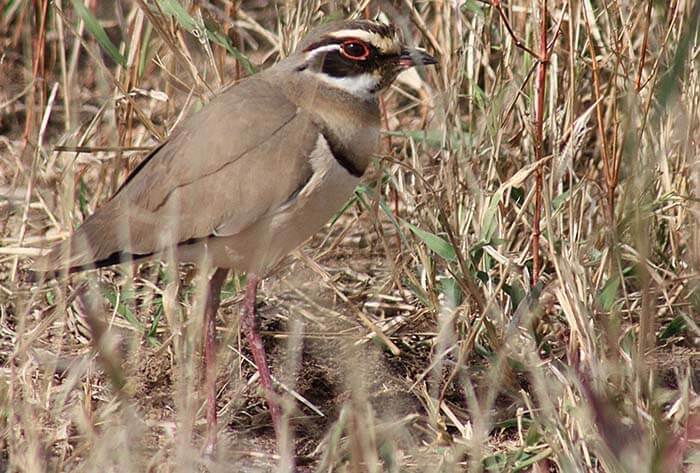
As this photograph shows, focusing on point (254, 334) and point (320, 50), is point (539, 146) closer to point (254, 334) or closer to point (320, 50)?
point (320, 50)

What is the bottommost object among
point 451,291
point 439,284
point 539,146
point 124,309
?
point 124,309

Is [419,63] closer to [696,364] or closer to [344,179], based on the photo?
[344,179]

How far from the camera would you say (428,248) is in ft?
13.4

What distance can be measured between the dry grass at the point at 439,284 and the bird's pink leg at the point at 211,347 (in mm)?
85

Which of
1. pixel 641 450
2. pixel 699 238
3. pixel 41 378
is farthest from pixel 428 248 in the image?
pixel 641 450

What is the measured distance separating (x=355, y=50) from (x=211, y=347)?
979mm

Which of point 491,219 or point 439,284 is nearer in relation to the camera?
point 491,219

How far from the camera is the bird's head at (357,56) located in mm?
3785

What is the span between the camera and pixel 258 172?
3641 millimetres

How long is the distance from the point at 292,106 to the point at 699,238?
1.23m

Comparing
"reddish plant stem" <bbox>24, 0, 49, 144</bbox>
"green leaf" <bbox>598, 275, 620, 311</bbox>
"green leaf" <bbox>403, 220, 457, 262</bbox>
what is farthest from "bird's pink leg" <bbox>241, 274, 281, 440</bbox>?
"reddish plant stem" <bbox>24, 0, 49, 144</bbox>

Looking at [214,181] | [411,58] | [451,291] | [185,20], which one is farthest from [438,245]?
[185,20]

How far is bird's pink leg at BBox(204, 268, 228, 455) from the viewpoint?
11.6ft

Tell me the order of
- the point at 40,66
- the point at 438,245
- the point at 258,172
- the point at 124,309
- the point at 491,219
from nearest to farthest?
the point at 258,172 < the point at 438,245 < the point at 491,219 < the point at 124,309 < the point at 40,66
